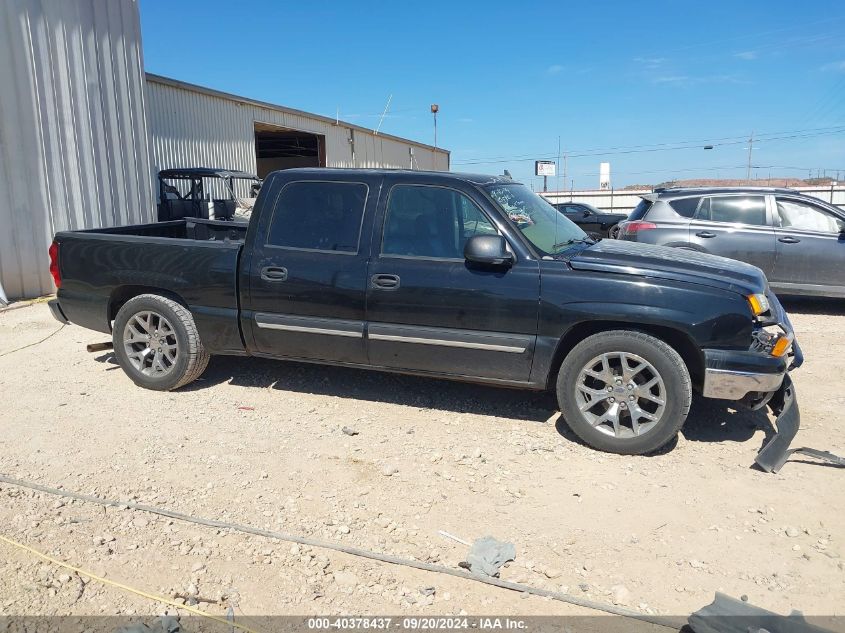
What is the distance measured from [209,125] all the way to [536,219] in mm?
13987

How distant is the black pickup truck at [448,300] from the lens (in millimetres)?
4141

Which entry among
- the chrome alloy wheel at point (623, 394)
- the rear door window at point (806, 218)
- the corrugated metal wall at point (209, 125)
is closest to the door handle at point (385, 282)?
the chrome alloy wheel at point (623, 394)

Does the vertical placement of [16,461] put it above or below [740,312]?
below

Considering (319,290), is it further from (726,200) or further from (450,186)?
(726,200)

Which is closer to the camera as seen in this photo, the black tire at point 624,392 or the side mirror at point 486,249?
the black tire at point 624,392

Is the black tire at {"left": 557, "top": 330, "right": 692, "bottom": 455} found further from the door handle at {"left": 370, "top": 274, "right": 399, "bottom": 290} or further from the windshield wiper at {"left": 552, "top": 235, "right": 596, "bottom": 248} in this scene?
the door handle at {"left": 370, "top": 274, "right": 399, "bottom": 290}

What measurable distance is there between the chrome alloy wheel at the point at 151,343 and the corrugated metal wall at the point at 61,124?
17.2 feet

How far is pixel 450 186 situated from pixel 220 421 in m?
2.42

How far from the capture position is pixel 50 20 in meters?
9.53

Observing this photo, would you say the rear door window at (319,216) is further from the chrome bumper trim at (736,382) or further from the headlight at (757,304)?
the headlight at (757,304)

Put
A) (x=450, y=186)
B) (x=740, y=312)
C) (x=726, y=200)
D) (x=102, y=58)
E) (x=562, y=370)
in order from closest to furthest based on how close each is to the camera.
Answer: (x=740, y=312) → (x=562, y=370) → (x=450, y=186) → (x=726, y=200) → (x=102, y=58)

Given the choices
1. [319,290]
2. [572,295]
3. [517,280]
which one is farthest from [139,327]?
[572,295]

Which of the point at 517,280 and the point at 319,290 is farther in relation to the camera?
the point at 319,290

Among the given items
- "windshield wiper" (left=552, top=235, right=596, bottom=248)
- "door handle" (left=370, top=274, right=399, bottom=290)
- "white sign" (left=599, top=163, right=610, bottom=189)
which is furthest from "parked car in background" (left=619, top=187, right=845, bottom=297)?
"white sign" (left=599, top=163, right=610, bottom=189)
